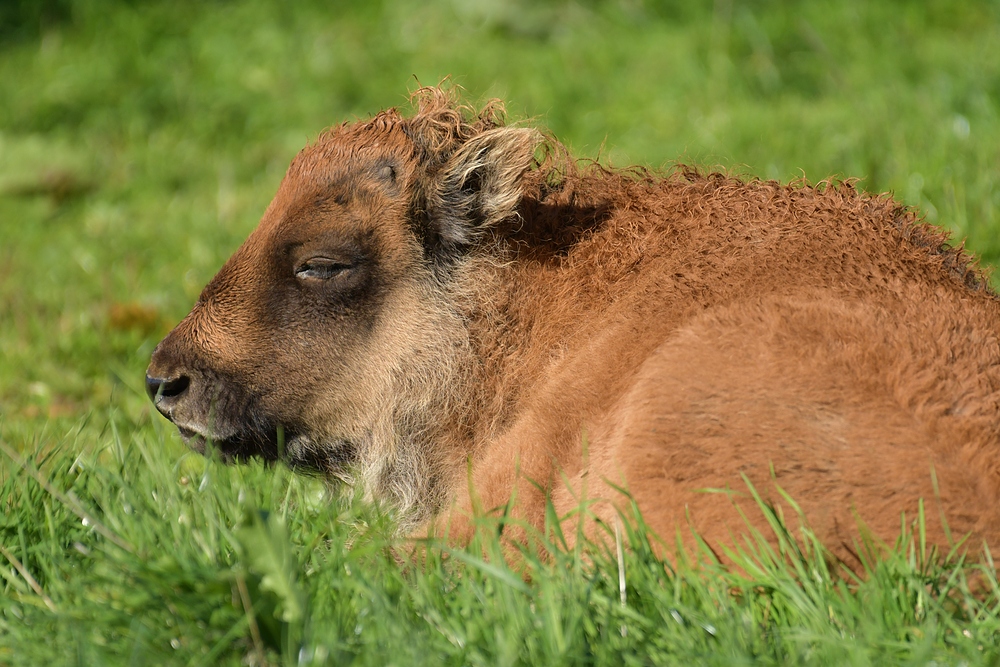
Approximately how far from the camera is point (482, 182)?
14.6ft

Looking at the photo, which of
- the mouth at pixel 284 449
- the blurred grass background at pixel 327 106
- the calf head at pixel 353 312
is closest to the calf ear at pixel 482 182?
the calf head at pixel 353 312

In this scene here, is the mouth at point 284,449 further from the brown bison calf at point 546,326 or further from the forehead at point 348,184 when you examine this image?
the forehead at point 348,184

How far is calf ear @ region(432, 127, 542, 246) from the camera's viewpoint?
173 inches

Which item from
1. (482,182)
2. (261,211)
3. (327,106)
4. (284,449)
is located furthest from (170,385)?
(327,106)

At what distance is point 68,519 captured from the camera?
3.82 metres

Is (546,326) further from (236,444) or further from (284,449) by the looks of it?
(236,444)

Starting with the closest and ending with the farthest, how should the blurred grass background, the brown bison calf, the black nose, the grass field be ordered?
the grass field → the brown bison calf → the black nose → the blurred grass background

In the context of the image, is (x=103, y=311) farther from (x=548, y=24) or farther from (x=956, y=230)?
(x=548, y=24)

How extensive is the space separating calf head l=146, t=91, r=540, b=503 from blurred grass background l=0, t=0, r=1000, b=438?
1641mm

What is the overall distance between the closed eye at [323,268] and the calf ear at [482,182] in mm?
450

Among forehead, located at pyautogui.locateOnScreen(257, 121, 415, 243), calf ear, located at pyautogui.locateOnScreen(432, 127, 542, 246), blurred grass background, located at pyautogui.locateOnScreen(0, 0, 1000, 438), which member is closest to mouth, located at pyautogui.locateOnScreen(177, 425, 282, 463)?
forehead, located at pyautogui.locateOnScreen(257, 121, 415, 243)

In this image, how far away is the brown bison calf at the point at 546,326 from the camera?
3.43 meters

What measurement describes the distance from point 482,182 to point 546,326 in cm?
67

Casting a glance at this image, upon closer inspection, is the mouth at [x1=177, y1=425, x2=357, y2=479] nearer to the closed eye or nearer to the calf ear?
the closed eye
